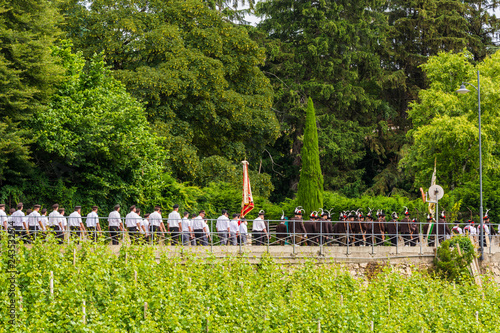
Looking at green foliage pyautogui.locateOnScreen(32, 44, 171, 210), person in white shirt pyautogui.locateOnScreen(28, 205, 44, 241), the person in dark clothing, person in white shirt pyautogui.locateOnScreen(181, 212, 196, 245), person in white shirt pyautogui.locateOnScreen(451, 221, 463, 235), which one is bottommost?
person in white shirt pyautogui.locateOnScreen(451, 221, 463, 235)

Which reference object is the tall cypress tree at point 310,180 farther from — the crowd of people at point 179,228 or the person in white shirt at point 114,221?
the person in white shirt at point 114,221

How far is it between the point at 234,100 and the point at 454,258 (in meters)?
13.7

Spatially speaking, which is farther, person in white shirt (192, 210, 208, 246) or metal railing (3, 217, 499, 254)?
person in white shirt (192, 210, 208, 246)

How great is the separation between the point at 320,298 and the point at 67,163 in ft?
38.4

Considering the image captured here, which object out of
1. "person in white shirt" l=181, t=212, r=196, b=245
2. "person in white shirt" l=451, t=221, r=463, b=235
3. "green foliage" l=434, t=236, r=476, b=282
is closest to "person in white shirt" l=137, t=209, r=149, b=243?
"person in white shirt" l=181, t=212, r=196, b=245

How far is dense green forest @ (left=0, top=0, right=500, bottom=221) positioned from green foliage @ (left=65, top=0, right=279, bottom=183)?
7 cm

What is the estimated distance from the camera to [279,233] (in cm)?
2064

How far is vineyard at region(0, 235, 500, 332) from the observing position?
49.1 ft

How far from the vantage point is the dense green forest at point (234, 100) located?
965 inches

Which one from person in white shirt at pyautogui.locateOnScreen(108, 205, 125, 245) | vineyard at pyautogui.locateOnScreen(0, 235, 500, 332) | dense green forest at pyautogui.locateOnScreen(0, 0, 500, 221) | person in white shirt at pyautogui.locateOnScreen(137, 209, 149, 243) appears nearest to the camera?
vineyard at pyautogui.locateOnScreen(0, 235, 500, 332)

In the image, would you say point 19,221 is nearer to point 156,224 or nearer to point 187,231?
point 156,224

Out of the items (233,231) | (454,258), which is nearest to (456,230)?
(454,258)

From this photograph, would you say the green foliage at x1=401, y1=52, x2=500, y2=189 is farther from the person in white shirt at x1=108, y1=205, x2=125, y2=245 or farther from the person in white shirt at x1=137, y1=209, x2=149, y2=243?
the person in white shirt at x1=108, y1=205, x2=125, y2=245

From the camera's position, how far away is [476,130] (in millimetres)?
33906
